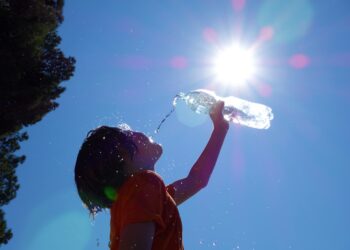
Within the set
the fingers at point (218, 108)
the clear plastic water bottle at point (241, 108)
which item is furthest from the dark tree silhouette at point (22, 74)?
the fingers at point (218, 108)

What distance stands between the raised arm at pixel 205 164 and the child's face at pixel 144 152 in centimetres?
35

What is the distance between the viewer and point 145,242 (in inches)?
78.8

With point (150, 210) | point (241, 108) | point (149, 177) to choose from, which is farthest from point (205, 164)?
point (241, 108)

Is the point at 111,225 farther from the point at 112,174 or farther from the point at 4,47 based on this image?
the point at 4,47

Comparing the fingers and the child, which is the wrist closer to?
the fingers

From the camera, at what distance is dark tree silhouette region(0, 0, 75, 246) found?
12.6 metres

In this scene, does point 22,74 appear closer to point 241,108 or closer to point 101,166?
point 241,108

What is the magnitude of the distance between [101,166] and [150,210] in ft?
1.92

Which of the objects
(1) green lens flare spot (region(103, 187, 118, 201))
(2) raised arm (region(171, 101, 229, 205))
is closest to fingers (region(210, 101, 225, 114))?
(2) raised arm (region(171, 101, 229, 205))

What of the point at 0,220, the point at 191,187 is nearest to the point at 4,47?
the point at 0,220

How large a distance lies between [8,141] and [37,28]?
343 cm

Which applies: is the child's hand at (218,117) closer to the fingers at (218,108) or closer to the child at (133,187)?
the fingers at (218,108)

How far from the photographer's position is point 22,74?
1298 cm

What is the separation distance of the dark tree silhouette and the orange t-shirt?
10.9 meters
